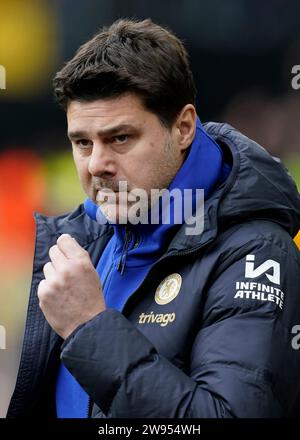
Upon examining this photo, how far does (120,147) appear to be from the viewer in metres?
1.71

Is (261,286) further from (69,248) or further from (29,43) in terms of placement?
(29,43)

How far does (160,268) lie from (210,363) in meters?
0.27

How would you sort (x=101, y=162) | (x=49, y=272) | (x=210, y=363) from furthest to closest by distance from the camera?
(x=101, y=162)
(x=49, y=272)
(x=210, y=363)

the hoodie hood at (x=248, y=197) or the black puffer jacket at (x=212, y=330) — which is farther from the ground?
the hoodie hood at (x=248, y=197)

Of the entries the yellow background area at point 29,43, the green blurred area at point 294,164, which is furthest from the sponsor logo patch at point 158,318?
the yellow background area at point 29,43

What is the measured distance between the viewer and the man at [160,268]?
4.80ft

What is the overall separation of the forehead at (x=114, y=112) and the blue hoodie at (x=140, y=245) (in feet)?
0.50

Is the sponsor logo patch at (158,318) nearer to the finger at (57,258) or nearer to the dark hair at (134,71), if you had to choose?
the finger at (57,258)

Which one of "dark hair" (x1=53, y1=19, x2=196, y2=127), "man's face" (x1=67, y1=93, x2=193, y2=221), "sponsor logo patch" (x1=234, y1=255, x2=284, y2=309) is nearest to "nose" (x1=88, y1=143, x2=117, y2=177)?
"man's face" (x1=67, y1=93, x2=193, y2=221)

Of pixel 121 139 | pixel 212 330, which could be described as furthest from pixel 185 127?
pixel 212 330

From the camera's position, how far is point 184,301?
1.60m

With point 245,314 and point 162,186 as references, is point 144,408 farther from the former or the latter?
point 162,186

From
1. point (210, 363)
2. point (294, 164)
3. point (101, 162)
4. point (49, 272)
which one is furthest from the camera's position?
point (294, 164)

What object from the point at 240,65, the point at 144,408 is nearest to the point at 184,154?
the point at 144,408
